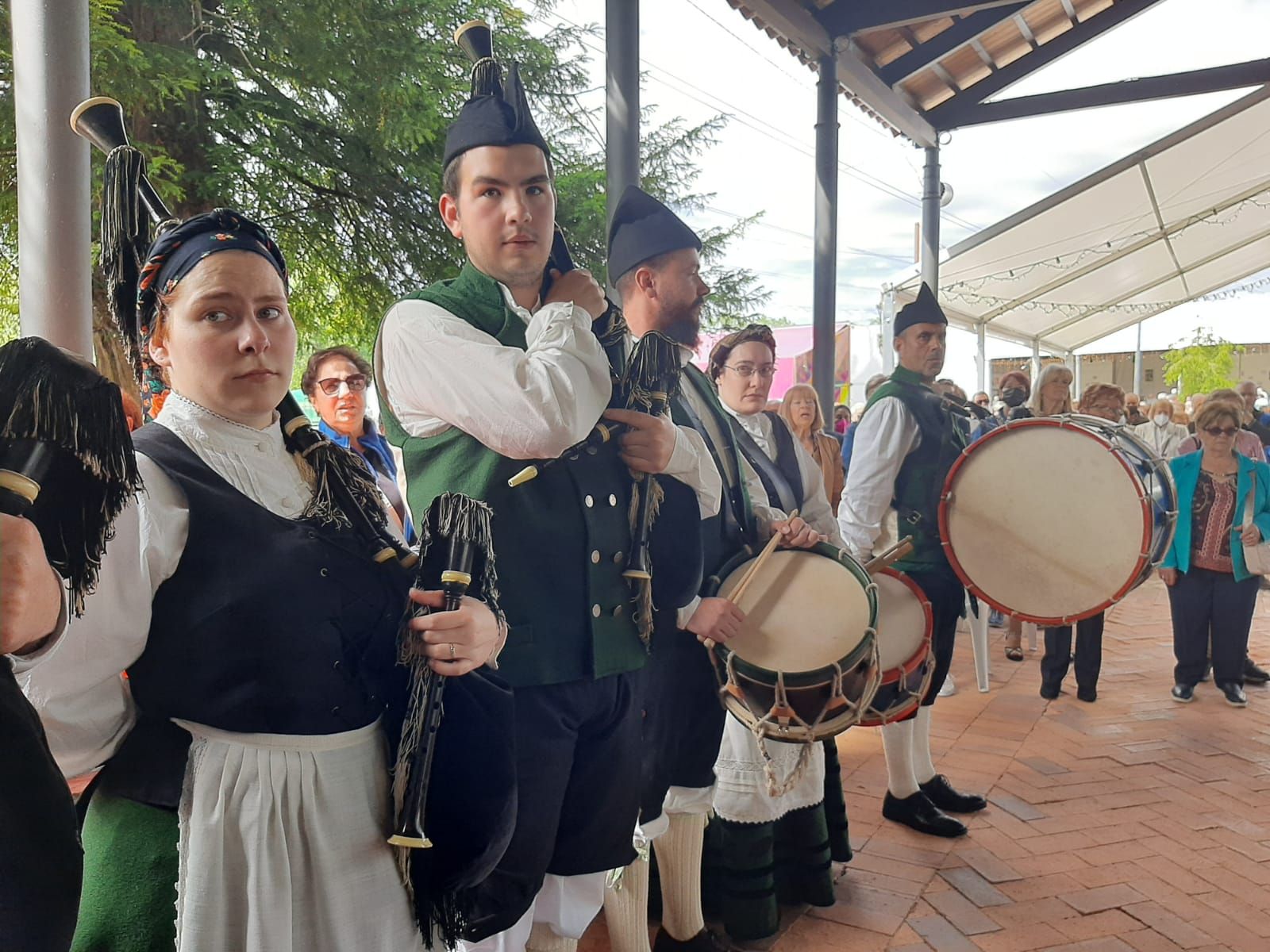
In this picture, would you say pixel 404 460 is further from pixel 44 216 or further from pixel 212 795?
pixel 44 216

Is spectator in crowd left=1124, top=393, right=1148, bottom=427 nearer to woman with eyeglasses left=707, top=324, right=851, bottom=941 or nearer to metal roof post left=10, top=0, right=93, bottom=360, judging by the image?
woman with eyeglasses left=707, top=324, right=851, bottom=941

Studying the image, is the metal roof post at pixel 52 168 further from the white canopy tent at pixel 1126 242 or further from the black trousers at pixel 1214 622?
the white canopy tent at pixel 1126 242

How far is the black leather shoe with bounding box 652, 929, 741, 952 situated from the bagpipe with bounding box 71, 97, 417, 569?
1.67 m

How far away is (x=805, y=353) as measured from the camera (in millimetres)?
Answer: 12273

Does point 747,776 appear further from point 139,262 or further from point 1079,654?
point 1079,654

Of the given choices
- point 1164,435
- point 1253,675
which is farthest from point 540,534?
point 1164,435

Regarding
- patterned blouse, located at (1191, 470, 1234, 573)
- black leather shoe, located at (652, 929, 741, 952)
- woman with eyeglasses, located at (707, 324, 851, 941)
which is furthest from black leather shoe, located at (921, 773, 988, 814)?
patterned blouse, located at (1191, 470, 1234, 573)

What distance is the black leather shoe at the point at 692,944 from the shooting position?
2396 mm

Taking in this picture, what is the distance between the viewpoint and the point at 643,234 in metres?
2.09

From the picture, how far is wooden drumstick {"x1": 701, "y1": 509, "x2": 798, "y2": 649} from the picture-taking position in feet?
7.20

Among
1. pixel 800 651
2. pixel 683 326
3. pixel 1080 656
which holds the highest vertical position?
pixel 683 326

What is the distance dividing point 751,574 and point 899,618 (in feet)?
2.72

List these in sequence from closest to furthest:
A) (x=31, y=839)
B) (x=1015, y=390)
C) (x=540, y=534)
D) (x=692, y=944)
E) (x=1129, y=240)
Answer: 1. (x=31, y=839)
2. (x=540, y=534)
3. (x=692, y=944)
4. (x=1015, y=390)
5. (x=1129, y=240)

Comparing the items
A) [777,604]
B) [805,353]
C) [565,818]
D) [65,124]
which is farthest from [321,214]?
[805,353]
